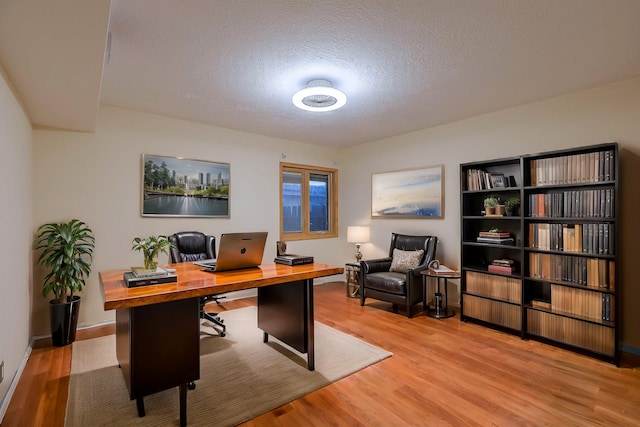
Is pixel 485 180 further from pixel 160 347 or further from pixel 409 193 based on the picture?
pixel 160 347

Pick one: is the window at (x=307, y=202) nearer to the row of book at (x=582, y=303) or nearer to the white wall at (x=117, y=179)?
the white wall at (x=117, y=179)

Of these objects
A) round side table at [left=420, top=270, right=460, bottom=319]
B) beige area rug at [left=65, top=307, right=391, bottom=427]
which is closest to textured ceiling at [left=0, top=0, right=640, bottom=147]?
round side table at [left=420, top=270, right=460, bottom=319]

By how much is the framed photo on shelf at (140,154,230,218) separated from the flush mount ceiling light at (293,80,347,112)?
1.97 meters

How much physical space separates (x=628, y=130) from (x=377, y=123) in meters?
2.55

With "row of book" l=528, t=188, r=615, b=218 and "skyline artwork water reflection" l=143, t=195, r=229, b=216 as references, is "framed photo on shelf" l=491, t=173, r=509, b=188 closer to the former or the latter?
"row of book" l=528, t=188, r=615, b=218

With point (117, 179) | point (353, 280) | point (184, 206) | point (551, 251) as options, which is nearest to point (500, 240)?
point (551, 251)

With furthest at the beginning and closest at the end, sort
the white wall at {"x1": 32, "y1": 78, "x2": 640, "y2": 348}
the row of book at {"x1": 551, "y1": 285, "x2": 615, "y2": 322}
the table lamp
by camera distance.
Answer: the table lamp
the white wall at {"x1": 32, "y1": 78, "x2": 640, "y2": 348}
the row of book at {"x1": 551, "y1": 285, "x2": 615, "y2": 322}

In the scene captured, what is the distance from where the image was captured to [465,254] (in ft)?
12.8

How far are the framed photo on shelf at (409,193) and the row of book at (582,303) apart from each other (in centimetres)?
168

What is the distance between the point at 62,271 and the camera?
314cm

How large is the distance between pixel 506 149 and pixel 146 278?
3.92 metres

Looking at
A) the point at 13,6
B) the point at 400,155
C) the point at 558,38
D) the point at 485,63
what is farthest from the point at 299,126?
the point at 13,6

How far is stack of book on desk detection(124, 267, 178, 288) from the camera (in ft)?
5.91

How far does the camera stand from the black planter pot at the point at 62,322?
310 cm
